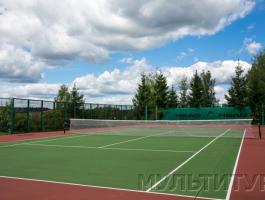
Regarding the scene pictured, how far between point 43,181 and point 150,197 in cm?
273

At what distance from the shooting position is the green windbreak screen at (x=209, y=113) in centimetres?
4309

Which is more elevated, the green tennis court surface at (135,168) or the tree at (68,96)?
the tree at (68,96)

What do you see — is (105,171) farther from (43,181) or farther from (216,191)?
(216,191)

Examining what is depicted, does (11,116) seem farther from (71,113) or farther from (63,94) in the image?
(63,94)


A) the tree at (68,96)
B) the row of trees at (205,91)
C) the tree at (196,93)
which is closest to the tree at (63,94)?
the tree at (68,96)

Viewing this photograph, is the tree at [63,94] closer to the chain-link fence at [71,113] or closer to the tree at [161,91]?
the chain-link fence at [71,113]

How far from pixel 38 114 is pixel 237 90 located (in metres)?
26.4

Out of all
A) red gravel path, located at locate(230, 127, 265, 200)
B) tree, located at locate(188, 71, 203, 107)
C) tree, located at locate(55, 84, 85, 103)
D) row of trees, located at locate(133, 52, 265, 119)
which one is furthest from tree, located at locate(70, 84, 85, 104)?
red gravel path, located at locate(230, 127, 265, 200)

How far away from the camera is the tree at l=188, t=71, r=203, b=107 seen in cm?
5188

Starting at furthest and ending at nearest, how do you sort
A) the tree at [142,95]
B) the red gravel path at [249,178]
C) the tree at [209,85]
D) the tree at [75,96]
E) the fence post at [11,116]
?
the tree at [209,85], the tree at [142,95], the tree at [75,96], the fence post at [11,116], the red gravel path at [249,178]

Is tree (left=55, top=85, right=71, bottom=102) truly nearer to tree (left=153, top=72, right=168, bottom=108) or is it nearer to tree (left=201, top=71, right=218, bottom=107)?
tree (left=153, top=72, right=168, bottom=108)

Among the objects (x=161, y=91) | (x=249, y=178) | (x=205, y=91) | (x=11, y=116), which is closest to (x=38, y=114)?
(x=11, y=116)

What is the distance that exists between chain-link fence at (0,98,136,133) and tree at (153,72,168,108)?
14175 mm

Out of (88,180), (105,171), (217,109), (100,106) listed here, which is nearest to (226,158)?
(105,171)
